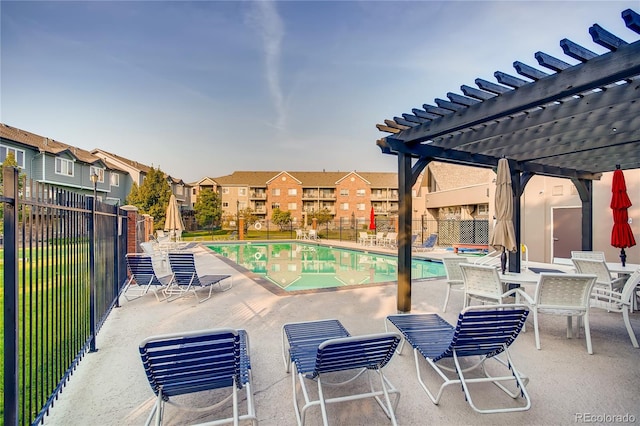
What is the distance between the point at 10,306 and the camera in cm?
192

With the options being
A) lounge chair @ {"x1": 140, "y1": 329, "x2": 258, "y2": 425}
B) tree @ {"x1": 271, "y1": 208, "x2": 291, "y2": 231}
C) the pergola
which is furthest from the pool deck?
tree @ {"x1": 271, "y1": 208, "x2": 291, "y2": 231}

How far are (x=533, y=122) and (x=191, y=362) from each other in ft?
16.2

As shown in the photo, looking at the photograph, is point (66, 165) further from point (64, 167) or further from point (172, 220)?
point (172, 220)

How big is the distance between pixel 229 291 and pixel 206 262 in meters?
5.66

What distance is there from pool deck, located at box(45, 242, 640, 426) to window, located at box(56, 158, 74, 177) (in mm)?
25048

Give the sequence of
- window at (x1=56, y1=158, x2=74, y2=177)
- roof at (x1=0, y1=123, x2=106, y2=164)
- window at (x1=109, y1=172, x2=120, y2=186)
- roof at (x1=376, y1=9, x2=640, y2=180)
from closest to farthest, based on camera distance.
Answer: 1. roof at (x1=376, y1=9, x2=640, y2=180)
2. roof at (x1=0, y1=123, x2=106, y2=164)
3. window at (x1=56, y1=158, x2=74, y2=177)
4. window at (x1=109, y1=172, x2=120, y2=186)

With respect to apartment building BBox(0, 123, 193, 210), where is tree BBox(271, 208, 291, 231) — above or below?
below

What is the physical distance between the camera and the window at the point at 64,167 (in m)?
24.2

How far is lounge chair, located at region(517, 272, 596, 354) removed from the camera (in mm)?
3986

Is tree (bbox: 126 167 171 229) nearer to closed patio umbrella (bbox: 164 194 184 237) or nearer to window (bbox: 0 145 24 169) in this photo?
window (bbox: 0 145 24 169)

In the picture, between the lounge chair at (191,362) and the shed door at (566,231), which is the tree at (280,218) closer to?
the shed door at (566,231)

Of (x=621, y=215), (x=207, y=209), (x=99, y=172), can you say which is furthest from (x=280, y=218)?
(x=621, y=215)

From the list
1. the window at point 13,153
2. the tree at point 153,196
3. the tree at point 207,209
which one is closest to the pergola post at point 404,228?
the window at point 13,153

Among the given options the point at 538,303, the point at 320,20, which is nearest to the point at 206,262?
the point at 320,20
